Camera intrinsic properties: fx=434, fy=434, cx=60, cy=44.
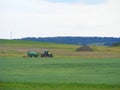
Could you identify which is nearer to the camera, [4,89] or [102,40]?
[4,89]

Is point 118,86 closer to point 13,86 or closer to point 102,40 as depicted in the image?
point 13,86

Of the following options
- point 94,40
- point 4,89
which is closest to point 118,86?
point 4,89

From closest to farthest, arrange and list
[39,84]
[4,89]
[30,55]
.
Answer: [4,89], [39,84], [30,55]

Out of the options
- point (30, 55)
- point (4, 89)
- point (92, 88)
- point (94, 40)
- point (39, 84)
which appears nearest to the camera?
point (4, 89)

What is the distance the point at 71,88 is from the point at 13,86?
2867mm

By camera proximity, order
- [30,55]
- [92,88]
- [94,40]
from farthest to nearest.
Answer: [94,40] → [30,55] → [92,88]

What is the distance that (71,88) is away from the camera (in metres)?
20.5

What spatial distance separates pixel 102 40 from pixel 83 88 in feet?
524

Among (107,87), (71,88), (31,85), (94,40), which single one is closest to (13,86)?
(31,85)

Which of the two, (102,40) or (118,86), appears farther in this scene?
(102,40)

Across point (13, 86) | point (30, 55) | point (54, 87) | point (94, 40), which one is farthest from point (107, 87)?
point (94, 40)

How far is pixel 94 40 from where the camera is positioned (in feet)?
582

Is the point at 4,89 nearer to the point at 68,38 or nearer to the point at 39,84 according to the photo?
the point at 39,84

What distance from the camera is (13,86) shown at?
830 inches
